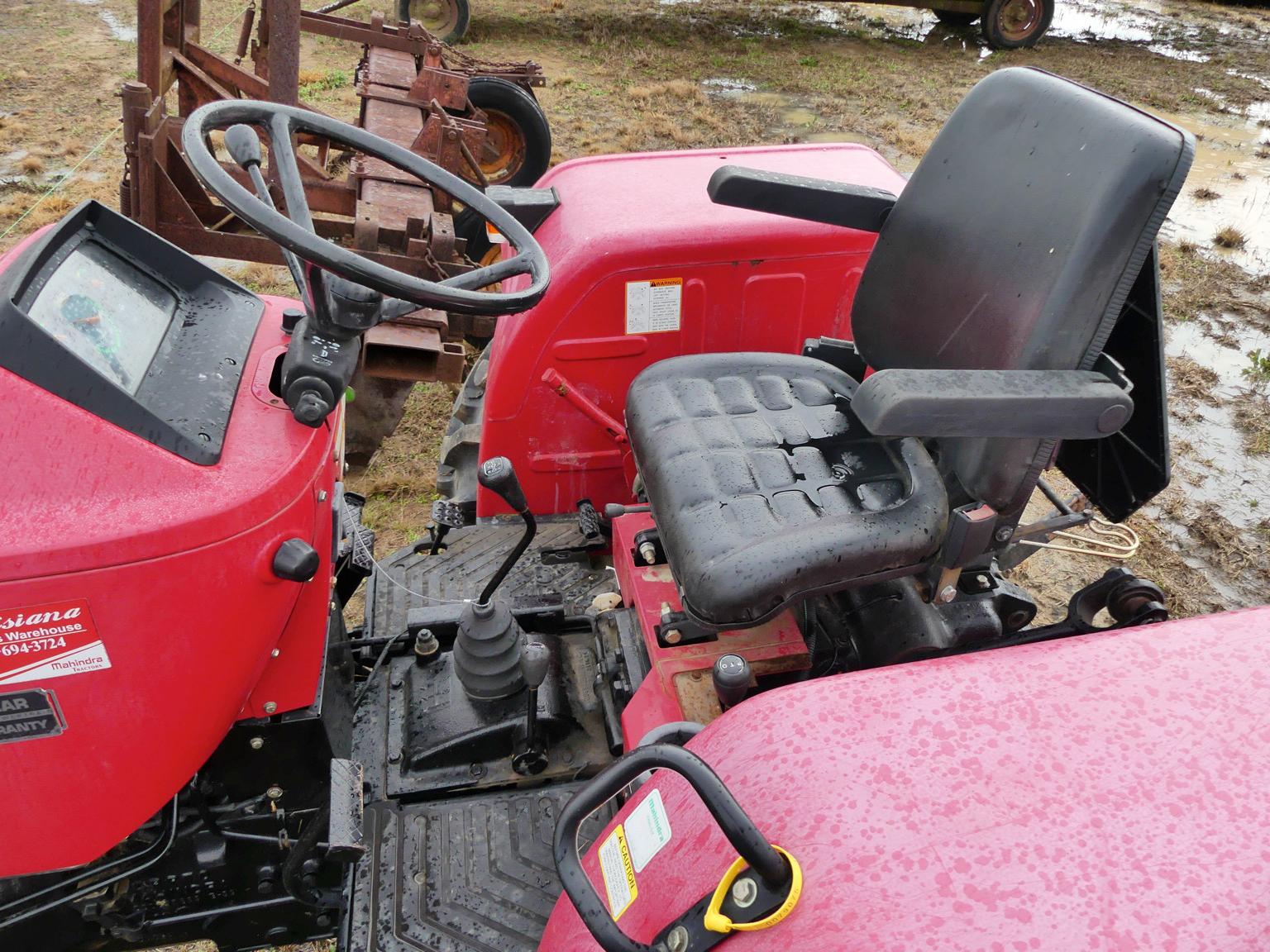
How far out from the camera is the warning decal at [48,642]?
1.08 m

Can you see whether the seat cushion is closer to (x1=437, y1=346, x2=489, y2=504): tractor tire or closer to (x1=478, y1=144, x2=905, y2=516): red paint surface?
(x1=478, y1=144, x2=905, y2=516): red paint surface

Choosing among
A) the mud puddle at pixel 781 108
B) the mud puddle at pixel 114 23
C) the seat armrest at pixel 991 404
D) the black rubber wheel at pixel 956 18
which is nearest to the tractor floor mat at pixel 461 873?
the seat armrest at pixel 991 404

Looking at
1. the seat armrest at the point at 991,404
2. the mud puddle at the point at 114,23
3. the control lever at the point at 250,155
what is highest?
the control lever at the point at 250,155

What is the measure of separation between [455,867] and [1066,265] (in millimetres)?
1313

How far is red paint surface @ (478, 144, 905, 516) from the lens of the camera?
6.34 ft

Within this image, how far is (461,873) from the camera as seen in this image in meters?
1.54

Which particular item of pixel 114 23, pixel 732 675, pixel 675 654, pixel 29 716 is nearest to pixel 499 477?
pixel 675 654

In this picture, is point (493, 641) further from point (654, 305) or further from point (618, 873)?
point (654, 305)

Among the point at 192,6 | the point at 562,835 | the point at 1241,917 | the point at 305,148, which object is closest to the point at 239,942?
the point at 562,835

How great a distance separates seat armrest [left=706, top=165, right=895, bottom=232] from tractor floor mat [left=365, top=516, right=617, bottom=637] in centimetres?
79

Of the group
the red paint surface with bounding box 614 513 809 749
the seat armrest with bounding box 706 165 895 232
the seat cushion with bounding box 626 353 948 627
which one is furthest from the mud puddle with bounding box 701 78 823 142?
the red paint surface with bounding box 614 513 809 749

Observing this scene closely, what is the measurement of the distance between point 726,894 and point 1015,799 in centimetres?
28

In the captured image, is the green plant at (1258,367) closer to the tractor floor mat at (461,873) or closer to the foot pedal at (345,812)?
the tractor floor mat at (461,873)

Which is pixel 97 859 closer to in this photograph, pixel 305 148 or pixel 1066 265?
Result: pixel 1066 265
